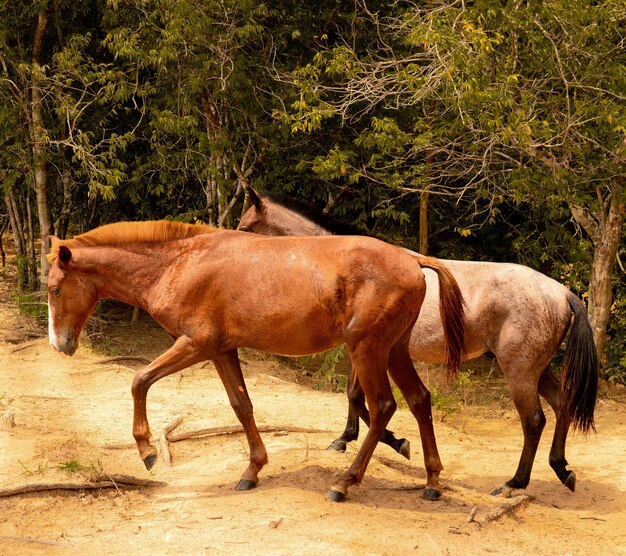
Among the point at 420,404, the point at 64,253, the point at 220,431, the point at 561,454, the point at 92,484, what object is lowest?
the point at 561,454

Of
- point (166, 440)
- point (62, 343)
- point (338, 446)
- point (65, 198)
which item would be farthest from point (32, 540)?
point (65, 198)

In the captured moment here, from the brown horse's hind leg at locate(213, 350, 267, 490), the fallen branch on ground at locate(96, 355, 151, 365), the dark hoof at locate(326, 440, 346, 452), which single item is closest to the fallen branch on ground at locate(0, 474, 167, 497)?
the brown horse's hind leg at locate(213, 350, 267, 490)

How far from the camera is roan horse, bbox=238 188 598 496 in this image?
698 cm

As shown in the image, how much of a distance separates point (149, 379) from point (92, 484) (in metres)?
0.84

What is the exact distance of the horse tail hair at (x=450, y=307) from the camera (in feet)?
20.2

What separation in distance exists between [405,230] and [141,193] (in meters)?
4.61

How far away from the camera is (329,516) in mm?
5367

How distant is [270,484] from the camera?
19.6ft

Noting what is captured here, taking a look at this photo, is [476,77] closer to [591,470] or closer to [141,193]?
[591,470]

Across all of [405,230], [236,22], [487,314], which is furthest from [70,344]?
[405,230]

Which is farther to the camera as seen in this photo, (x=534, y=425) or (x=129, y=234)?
(x=534, y=425)

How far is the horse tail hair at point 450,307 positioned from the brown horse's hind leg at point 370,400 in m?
0.76

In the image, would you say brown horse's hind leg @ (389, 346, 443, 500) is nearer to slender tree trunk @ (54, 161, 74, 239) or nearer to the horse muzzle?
the horse muzzle

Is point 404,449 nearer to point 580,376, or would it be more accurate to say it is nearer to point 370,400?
point 370,400
